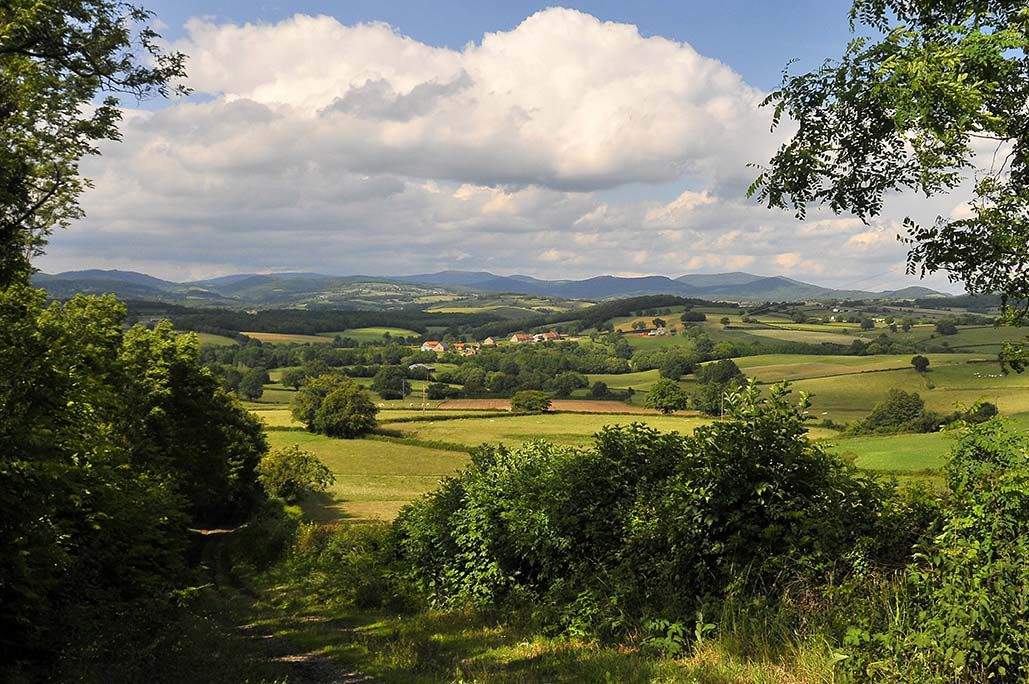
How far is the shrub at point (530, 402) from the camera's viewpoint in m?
93.2

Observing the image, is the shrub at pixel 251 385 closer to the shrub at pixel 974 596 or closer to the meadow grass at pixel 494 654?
the meadow grass at pixel 494 654

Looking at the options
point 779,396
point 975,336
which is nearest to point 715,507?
point 779,396

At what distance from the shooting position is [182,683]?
10000 millimetres

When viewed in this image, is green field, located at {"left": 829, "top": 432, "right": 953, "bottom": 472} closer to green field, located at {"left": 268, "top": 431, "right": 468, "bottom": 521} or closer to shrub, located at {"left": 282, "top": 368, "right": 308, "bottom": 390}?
green field, located at {"left": 268, "top": 431, "right": 468, "bottom": 521}

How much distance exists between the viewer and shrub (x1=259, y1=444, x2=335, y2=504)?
5053 cm

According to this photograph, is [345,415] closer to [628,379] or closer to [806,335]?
[628,379]

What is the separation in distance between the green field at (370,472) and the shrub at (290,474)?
1510 millimetres

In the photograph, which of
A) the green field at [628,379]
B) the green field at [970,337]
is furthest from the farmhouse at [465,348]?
the green field at [970,337]

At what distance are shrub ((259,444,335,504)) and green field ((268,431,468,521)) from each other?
4.95ft

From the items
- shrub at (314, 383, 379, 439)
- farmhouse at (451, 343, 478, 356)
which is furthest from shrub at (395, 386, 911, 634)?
farmhouse at (451, 343, 478, 356)

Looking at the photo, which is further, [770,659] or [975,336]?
[975,336]

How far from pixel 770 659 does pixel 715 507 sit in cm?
286

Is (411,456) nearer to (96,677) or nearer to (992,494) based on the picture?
(96,677)

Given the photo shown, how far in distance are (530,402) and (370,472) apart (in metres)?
35.8
